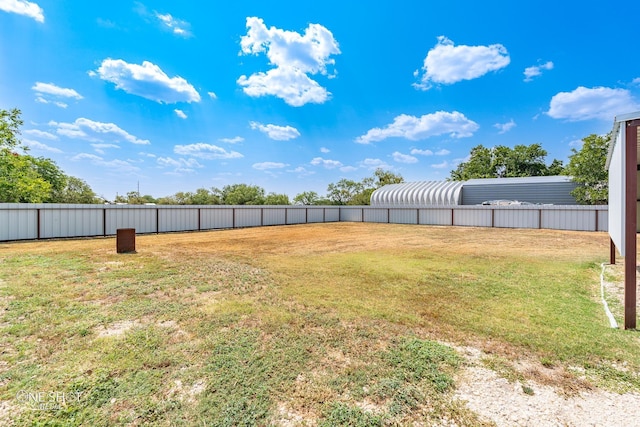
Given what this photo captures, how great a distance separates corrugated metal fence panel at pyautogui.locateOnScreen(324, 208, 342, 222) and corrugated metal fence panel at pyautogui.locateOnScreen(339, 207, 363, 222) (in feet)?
1.14

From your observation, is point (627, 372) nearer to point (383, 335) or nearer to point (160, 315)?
point (383, 335)

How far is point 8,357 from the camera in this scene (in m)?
3.07

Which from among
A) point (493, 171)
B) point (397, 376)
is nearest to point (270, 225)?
point (397, 376)

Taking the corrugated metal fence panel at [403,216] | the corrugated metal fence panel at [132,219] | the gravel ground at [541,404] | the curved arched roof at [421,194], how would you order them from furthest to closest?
the curved arched roof at [421,194], the corrugated metal fence panel at [403,216], the corrugated metal fence panel at [132,219], the gravel ground at [541,404]

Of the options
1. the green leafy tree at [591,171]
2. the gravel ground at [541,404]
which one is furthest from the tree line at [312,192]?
the gravel ground at [541,404]

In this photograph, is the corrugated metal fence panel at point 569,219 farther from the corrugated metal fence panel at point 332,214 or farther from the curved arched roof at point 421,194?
the corrugated metal fence panel at point 332,214

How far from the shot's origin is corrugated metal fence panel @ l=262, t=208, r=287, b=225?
22.4m

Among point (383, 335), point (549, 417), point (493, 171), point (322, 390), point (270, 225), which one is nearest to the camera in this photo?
point (549, 417)

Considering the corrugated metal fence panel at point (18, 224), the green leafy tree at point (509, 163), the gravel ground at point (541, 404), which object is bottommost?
the gravel ground at point (541, 404)

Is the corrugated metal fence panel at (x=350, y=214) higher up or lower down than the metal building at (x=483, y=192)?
lower down

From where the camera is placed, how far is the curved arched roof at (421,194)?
93.2 feet

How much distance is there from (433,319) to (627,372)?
6.28ft

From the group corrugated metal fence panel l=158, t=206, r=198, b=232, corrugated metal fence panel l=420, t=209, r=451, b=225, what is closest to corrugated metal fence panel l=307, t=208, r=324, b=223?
corrugated metal fence panel l=420, t=209, r=451, b=225

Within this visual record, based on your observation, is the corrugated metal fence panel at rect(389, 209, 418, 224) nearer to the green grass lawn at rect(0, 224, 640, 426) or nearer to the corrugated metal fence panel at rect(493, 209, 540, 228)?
the corrugated metal fence panel at rect(493, 209, 540, 228)
